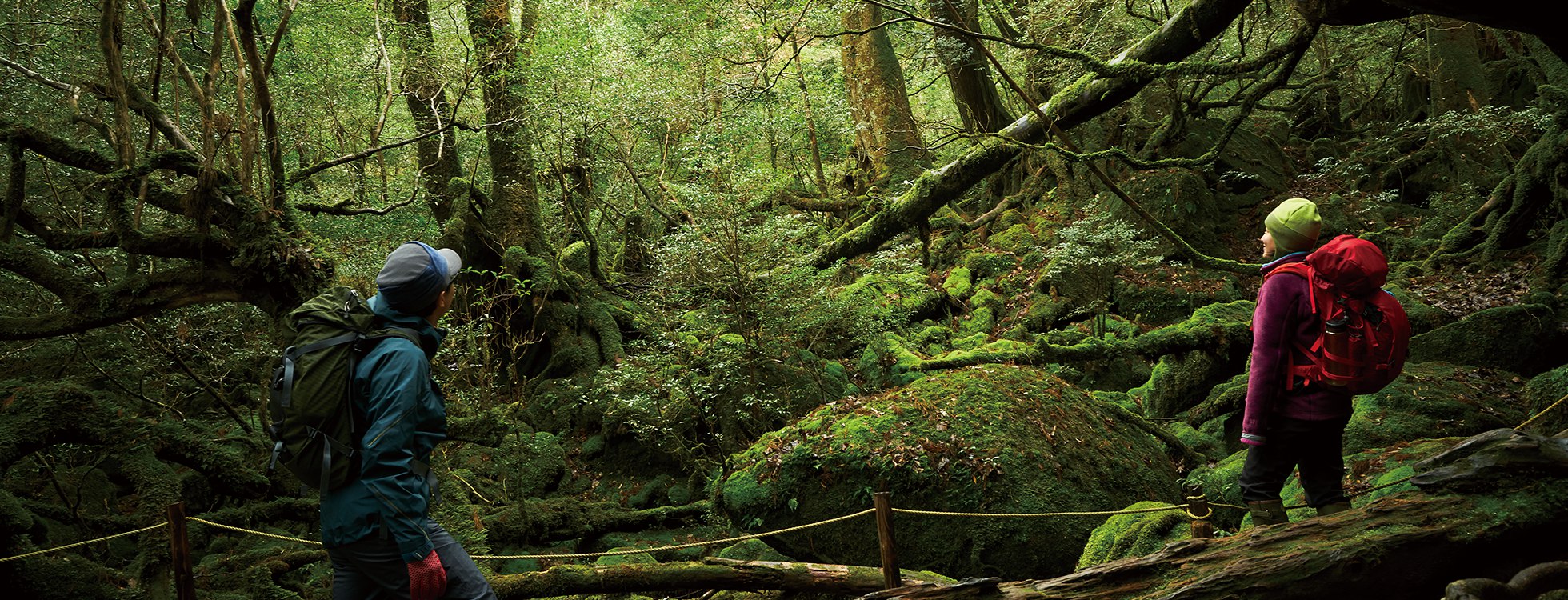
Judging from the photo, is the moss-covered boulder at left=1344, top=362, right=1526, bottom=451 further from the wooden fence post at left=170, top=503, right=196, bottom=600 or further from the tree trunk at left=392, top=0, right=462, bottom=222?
the tree trunk at left=392, top=0, right=462, bottom=222

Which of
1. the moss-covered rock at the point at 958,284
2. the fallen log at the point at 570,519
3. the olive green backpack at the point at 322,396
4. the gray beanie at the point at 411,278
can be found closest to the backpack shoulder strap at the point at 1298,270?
the gray beanie at the point at 411,278

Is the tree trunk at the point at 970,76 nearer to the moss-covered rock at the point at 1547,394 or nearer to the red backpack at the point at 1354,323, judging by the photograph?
the moss-covered rock at the point at 1547,394

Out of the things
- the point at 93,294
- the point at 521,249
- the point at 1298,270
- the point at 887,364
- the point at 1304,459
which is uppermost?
the point at 521,249

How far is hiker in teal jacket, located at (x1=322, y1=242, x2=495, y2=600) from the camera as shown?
2.92 m

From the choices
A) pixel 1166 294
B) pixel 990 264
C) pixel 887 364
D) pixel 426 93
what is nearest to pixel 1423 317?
pixel 1166 294

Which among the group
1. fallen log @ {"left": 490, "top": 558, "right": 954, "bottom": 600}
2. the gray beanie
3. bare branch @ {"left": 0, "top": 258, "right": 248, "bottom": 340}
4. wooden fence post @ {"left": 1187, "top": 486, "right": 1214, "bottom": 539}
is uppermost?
bare branch @ {"left": 0, "top": 258, "right": 248, "bottom": 340}

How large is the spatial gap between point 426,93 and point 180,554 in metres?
9.05

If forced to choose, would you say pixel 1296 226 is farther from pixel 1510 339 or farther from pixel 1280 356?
pixel 1510 339

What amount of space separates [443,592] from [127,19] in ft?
31.3

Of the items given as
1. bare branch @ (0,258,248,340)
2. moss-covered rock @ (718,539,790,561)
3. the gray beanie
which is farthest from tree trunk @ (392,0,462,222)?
the gray beanie

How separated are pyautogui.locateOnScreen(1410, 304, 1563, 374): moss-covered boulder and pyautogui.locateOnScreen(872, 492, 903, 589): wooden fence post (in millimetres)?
6272

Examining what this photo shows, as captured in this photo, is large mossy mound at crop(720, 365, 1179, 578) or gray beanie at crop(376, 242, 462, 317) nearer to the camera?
gray beanie at crop(376, 242, 462, 317)

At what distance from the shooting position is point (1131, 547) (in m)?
4.86

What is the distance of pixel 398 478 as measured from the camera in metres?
2.95
